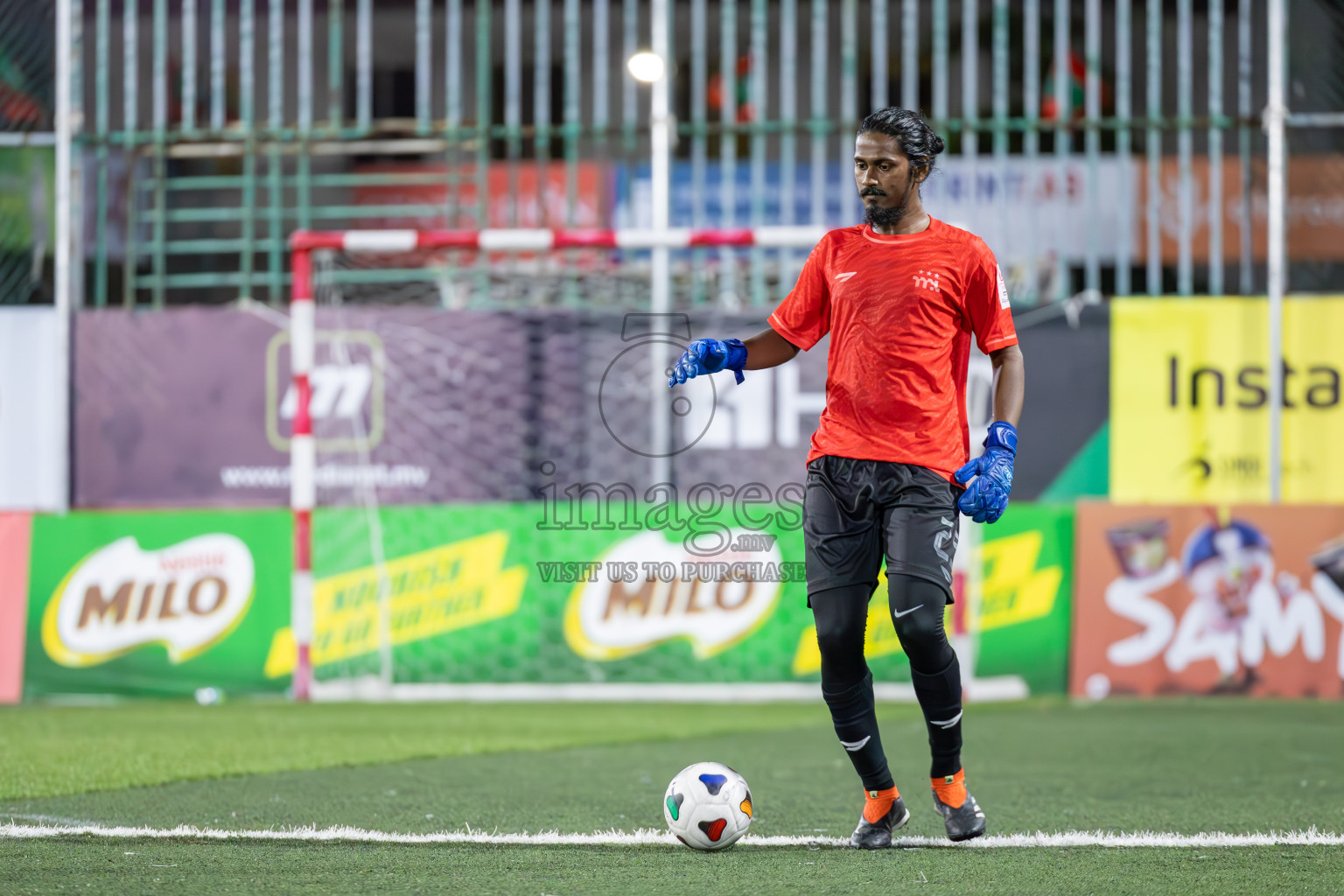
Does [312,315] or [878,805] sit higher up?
[312,315]

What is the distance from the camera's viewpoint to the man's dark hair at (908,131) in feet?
13.3

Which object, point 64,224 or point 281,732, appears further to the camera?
point 64,224

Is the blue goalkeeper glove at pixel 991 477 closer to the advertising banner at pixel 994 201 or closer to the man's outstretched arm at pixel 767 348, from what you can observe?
the man's outstretched arm at pixel 767 348

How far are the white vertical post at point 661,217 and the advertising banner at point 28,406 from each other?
12.5 ft

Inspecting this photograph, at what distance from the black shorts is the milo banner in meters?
4.92

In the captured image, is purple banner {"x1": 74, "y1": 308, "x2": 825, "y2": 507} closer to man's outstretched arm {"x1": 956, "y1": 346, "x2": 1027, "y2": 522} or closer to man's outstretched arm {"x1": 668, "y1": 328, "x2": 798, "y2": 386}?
man's outstretched arm {"x1": 668, "y1": 328, "x2": 798, "y2": 386}

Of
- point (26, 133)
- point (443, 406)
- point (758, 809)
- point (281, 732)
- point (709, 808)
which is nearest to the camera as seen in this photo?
point (709, 808)

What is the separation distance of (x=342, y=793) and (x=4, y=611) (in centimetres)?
477

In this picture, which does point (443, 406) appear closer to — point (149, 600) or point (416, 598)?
point (416, 598)

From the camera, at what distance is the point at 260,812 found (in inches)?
185

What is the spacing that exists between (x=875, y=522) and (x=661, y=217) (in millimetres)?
5960

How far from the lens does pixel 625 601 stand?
9.13 metres

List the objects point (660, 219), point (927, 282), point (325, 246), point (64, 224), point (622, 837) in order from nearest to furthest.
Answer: point (927, 282) < point (622, 837) < point (325, 246) < point (660, 219) < point (64, 224)

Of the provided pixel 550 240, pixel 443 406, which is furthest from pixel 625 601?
pixel 550 240
